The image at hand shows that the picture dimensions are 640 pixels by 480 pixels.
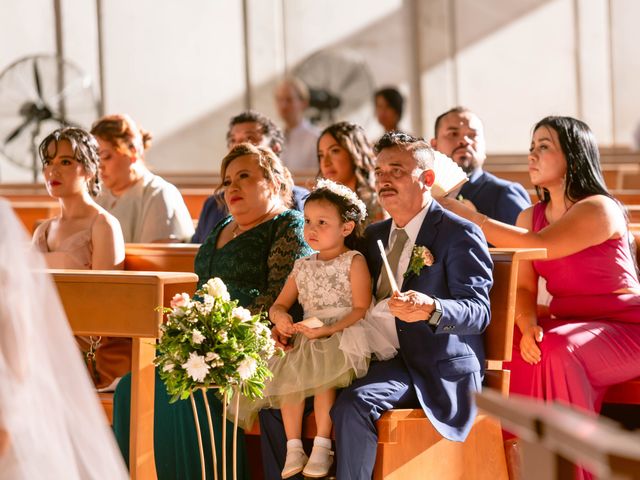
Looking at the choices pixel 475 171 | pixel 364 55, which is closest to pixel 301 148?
pixel 364 55

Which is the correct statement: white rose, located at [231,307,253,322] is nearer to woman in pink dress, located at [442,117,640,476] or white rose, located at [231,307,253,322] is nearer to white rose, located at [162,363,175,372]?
white rose, located at [162,363,175,372]

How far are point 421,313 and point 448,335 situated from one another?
34 centimetres

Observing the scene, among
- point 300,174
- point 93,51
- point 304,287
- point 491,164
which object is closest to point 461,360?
point 304,287

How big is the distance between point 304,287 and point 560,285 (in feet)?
3.76

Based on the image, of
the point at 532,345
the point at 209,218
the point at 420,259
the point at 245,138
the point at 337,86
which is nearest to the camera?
the point at 420,259

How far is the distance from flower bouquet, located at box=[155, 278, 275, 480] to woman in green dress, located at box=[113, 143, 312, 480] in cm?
71

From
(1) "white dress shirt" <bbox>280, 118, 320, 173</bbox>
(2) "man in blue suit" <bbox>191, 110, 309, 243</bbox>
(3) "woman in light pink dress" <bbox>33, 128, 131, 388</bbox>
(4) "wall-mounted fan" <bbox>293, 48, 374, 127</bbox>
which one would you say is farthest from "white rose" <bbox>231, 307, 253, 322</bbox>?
(4) "wall-mounted fan" <bbox>293, 48, 374, 127</bbox>

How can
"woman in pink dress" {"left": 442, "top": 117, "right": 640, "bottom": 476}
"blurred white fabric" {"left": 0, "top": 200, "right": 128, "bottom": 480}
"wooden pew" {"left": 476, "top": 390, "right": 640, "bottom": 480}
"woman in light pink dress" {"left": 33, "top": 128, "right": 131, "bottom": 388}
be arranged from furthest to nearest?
"woman in light pink dress" {"left": 33, "top": 128, "right": 131, "bottom": 388} → "woman in pink dress" {"left": 442, "top": 117, "right": 640, "bottom": 476} → "blurred white fabric" {"left": 0, "top": 200, "right": 128, "bottom": 480} → "wooden pew" {"left": 476, "top": 390, "right": 640, "bottom": 480}

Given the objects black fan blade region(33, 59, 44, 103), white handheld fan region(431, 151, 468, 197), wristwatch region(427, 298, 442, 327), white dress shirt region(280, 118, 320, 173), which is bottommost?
wristwatch region(427, 298, 442, 327)

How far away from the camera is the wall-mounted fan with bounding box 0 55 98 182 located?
9953mm

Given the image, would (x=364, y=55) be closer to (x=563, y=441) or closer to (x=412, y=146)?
(x=412, y=146)

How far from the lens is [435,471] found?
4336mm

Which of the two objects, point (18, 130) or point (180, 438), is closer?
point (180, 438)

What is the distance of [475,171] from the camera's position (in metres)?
5.84
